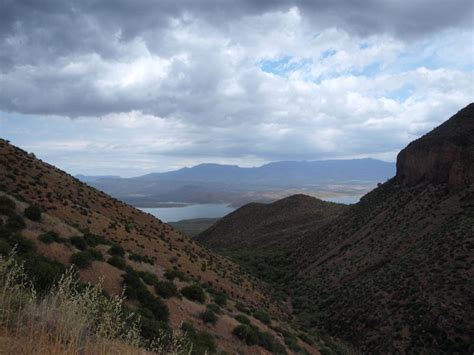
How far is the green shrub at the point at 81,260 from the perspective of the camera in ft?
41.5

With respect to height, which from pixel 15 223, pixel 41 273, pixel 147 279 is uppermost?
pixel 15 223

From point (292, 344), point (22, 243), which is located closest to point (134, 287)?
point (22, 243)

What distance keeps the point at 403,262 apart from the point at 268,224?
47801mm

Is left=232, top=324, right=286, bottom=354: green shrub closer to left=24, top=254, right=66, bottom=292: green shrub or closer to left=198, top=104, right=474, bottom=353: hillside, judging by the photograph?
left=24, top=254, right=66, bottom=292: green shrub

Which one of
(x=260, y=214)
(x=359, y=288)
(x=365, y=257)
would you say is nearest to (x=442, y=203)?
(x=365, y=257)

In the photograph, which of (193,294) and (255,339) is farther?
(193,294)

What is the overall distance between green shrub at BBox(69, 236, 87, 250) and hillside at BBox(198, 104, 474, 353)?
15705mm

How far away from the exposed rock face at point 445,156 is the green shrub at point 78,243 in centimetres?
3100

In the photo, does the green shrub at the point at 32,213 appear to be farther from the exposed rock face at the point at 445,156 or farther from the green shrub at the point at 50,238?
the exposed rock face at the point at 445,156

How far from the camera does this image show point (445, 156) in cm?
3641

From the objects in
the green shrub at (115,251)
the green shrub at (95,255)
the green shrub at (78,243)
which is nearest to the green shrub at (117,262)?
the green shrub at (95,255)

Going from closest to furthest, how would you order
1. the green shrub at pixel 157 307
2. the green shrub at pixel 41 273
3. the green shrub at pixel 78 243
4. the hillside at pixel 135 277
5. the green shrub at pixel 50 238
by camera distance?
1. the green shrub at pixel 41 273
2. the hillside at pixel 135 277
3. the green shrub at pixel 157 307
4. the green shrub at pixel 50 238
5. the green shrub at pixel 78 243

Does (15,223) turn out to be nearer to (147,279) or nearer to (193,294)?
(147,279)

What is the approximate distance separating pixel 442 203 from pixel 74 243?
30026 mm
